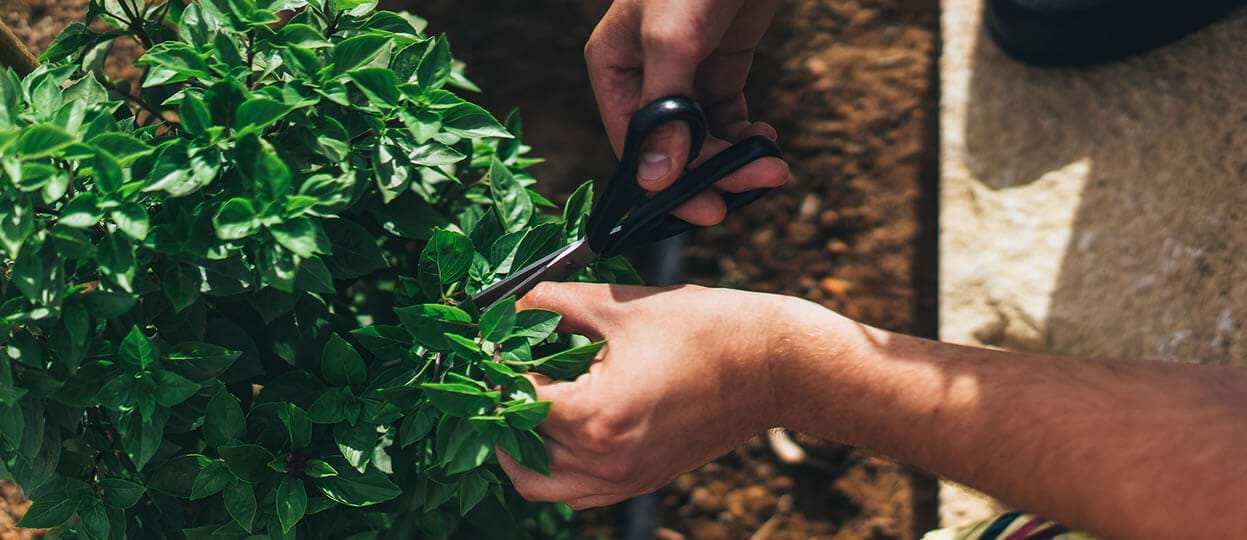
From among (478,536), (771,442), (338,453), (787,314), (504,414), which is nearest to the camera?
(504,414)

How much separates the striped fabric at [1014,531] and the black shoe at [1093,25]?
4.89 ft

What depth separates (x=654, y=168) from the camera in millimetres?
1376

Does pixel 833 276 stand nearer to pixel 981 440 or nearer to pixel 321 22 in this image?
pixel 981 440

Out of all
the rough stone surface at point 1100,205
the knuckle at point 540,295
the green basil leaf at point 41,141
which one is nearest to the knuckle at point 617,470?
the knuckle at point 540,295

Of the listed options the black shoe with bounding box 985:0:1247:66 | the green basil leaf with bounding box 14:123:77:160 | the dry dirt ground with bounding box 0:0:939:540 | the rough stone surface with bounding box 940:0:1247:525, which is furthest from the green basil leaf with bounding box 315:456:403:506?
the black shoe with bounding box 985:0:1247:66

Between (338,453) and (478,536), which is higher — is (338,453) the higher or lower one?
the higher one

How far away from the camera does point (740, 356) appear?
136cm

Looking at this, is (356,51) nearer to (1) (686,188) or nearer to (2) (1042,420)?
(1) (686,188)

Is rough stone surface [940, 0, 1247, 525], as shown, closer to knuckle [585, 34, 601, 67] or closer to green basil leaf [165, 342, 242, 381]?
knuckle [585, 34, 601, 67]

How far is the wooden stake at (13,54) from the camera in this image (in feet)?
5.03

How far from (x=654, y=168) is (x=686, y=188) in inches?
2.2

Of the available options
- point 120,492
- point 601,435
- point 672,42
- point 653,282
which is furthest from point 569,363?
point 653,282

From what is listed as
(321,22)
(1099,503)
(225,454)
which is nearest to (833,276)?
(1099,503)

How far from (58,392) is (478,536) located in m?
0.78
